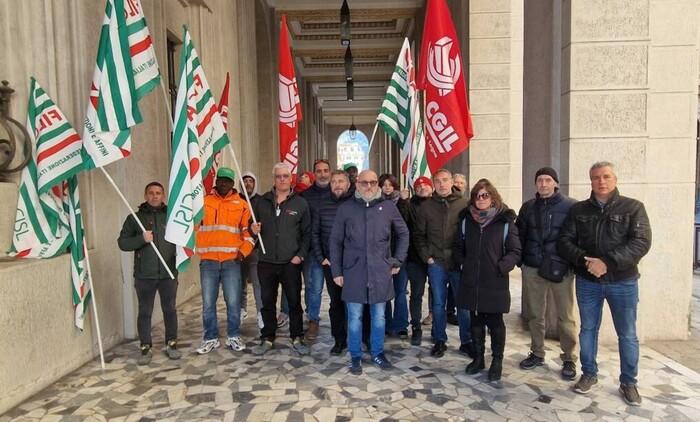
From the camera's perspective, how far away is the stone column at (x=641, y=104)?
15.7ft

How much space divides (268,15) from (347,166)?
23.0 feet

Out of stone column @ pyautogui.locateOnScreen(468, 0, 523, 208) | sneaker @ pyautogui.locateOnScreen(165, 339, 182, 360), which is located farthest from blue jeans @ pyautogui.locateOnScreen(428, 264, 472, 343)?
stone column @ pyautogui.locateOnScreen(468, 0, 523, 208)

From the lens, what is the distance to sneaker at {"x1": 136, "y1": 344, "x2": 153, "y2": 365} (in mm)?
4637

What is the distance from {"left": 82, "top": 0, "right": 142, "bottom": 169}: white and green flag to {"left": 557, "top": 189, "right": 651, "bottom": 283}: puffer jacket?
408 cm

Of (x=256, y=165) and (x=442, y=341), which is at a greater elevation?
(x=256, y=165)

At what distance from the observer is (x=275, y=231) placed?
475 centimetres

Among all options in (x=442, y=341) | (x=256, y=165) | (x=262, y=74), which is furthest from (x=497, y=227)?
(x=262, y=74)

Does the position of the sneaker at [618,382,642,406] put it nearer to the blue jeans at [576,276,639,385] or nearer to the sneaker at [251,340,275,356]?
the blue jeans at [576,276,639,385]

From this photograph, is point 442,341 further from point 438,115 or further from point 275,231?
point 438,115

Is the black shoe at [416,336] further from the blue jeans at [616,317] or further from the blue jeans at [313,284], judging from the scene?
the blue jeans at [616,317]

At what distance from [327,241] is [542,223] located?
2.15 m

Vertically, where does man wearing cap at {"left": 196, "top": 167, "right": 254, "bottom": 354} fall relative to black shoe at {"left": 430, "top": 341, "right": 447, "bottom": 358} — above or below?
above

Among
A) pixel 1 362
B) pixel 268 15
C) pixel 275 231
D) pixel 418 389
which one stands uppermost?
pixel 268 15

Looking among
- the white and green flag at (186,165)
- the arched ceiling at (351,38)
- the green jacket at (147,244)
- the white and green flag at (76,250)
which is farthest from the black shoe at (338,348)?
the arched ceiling at (351,38)
